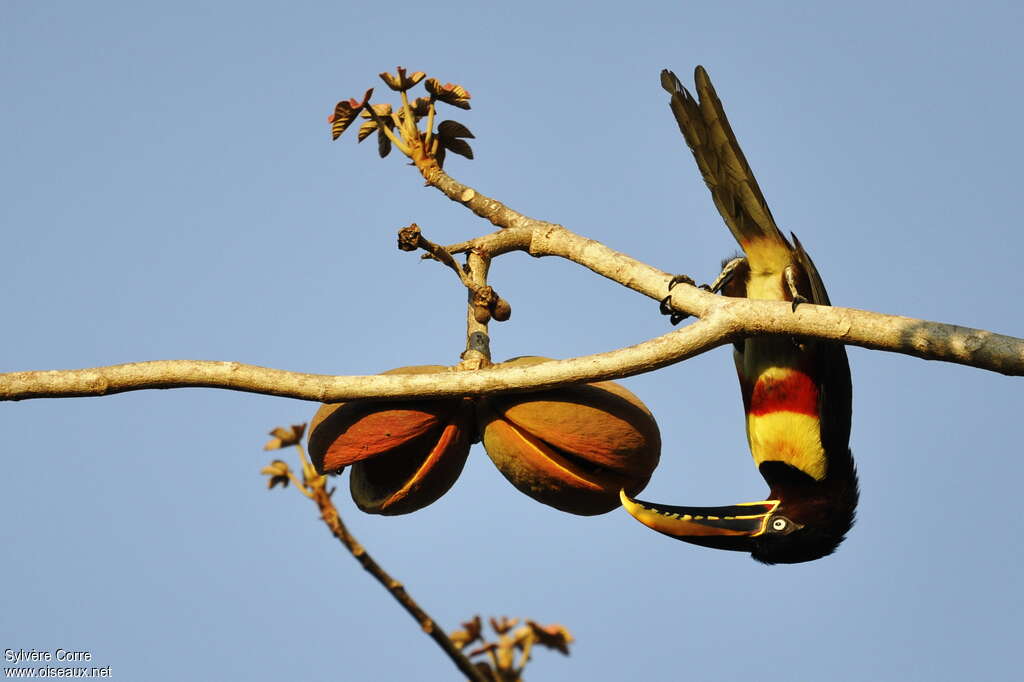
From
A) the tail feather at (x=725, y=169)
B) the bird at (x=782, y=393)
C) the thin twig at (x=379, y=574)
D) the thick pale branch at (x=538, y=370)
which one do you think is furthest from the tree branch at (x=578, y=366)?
the tail feather at (x=725, y=169)

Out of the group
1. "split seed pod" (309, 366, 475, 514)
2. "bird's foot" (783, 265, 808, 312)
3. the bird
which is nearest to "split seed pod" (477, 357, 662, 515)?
"split seed pod" (309, 366, 475, 514)

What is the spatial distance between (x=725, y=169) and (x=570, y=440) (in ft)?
6.18

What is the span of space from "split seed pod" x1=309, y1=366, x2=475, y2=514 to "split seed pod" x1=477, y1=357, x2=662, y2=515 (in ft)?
0.42

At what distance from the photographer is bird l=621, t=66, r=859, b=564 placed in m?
4.59

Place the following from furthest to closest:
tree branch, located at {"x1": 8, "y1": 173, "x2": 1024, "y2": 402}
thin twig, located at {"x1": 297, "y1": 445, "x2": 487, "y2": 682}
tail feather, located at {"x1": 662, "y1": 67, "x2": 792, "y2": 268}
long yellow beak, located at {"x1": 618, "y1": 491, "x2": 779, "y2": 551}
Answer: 1. tail feather, located at {"x1": 662, "y1": 67, "x2": 792, "y2": 268}
2. long yellow beak, located at {"x1": 618, "y1": 491, "x2": 779, "y2": 551}
3. tree branch, located at {"x1": 8, "y1": 173, "x2": 1024, "y2": 402}
4. thin twig, located at {"x1": 297, "y1": 445, "x2": 487, "y2": 682}

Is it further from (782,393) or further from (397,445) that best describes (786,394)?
(397,445)

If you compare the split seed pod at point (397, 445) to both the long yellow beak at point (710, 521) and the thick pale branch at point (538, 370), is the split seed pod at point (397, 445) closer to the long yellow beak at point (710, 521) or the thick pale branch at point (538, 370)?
the thick pale branch at point (538, 370)

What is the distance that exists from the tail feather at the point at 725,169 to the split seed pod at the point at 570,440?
5.15 feet

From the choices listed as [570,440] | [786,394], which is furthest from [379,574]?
[786,394]

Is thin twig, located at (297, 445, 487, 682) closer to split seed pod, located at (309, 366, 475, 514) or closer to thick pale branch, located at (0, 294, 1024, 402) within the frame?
thick pale branch, located at (0, 294, 1024, 402)

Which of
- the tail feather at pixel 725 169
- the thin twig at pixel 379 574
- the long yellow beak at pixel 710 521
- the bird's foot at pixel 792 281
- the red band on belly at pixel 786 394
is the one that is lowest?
the thin twig at pixel 379 574

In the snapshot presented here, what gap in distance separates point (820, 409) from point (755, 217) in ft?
2.86

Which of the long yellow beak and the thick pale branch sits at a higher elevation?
the thick pale branch

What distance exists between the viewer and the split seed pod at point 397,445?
10.8 feet
